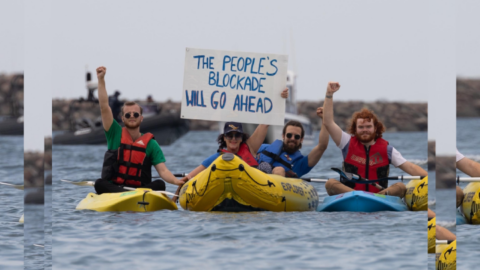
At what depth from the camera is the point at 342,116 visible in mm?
56812

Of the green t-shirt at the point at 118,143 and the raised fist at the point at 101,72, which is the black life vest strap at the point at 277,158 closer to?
the green t-shirt at the point at 118,143

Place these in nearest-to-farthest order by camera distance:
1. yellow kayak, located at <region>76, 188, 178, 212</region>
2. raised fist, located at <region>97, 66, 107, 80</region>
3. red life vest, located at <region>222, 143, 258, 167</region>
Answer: raised fist, located at <region>97, 66, 107, 80</region> → yellow kayak, located at <region>76, 188, 178, 212</region> → red life vest, located at <region>222, 143, 258, 167</region>

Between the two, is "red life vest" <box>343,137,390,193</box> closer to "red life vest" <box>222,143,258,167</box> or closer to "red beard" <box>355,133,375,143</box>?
"red beard" <box>355,133,375,143</box>

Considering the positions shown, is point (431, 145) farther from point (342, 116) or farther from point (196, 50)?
point (342, 116)

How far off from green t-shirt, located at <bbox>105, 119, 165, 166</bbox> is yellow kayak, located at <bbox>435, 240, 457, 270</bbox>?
405 centimetres

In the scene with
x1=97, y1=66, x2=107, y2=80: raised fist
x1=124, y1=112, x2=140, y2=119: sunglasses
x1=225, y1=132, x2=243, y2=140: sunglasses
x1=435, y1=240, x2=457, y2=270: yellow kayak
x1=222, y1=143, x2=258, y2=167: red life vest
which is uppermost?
x1=97, y1=66, x2=107, y2=80: raised fist

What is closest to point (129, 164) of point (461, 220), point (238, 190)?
point (238, 190)

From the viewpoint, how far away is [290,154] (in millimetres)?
8344

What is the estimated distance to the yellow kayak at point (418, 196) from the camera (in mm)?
7930

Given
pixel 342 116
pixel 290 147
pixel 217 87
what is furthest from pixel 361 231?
pixel 342 116

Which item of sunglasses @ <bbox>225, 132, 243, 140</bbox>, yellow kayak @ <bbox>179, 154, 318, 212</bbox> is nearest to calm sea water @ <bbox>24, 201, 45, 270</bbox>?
yellow kayak @ <bbox>179, 154, 318, 212</bbox>

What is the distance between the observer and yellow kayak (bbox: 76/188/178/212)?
7.55m

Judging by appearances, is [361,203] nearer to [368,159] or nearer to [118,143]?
[368,159]

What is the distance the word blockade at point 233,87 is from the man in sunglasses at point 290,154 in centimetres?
27
